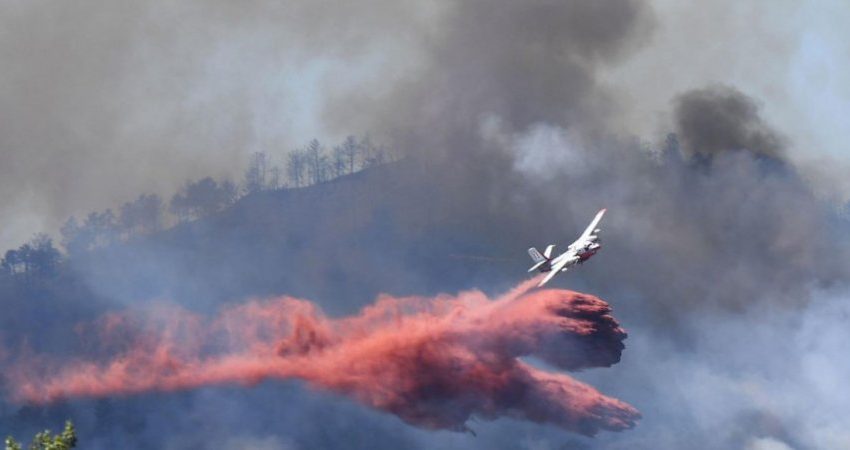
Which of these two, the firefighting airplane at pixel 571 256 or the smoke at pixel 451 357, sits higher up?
the firefighting airplane at pixel 571 256

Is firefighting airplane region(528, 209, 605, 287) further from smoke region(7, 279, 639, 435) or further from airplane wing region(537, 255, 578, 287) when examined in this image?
smoke region(7, 279, 639, 435)

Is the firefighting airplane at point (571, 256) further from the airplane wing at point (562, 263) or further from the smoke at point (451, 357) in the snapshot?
the smoke at point (451, 357)

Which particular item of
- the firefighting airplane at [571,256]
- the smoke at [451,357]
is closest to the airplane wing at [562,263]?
the firefighting airplane at [571,256]

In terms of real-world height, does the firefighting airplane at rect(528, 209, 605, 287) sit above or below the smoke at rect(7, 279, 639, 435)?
above

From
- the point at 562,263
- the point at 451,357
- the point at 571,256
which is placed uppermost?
the point at 571,256

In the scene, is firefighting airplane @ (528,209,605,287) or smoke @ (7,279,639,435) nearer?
smoke @ (7,279,639,435)

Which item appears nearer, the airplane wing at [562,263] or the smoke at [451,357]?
the smoke at [451,357]

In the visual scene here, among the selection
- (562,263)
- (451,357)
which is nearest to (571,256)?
(562,263)

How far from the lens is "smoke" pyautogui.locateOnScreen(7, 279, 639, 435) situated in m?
97.8

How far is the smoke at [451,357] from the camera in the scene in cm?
9775

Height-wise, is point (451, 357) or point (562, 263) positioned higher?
point (562, 263)

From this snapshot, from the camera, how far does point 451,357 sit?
101 metres

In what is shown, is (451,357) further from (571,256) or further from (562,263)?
(571,256)

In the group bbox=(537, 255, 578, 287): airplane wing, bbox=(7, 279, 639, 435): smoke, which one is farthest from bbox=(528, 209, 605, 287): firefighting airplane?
bbox=(7, 279, 639, 435): smoke
